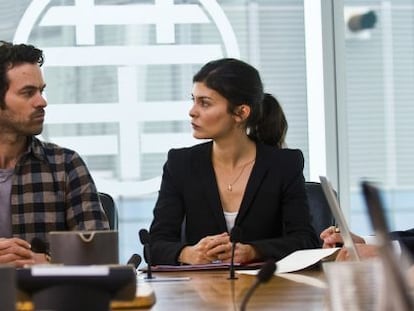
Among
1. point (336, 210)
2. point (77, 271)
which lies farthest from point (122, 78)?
point (77, 271)

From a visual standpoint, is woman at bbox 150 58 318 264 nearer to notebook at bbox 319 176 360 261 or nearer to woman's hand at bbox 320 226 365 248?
woman's hand at bbox 320 226 365 248

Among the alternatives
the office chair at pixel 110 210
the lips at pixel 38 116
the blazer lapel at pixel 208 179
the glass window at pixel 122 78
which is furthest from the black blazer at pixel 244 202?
the glass window at pixel 122 78

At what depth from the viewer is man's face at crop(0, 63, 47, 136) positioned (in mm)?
3428

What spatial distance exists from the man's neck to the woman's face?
2.13 feet

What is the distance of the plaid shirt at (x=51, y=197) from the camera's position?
3.30 m

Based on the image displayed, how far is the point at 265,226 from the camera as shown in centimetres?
354

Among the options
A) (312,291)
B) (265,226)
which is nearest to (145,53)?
(265,226)

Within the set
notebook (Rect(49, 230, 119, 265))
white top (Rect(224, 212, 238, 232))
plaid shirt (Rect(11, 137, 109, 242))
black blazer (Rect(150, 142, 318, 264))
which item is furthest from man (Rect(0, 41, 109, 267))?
notebook (Rect(49, 230, 119, 265))

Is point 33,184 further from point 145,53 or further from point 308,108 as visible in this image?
point 308,108

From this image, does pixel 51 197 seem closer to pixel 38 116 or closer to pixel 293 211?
pixel 38 116

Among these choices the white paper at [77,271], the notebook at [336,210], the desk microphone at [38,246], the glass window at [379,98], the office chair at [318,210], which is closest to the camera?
the white paper at [77,271]

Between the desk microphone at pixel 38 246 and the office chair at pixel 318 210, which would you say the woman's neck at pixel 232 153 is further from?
the desk microphone at pixel 38 246

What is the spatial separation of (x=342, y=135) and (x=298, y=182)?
4.38 feet

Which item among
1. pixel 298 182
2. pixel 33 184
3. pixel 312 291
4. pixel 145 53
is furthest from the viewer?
pixel 145 53
